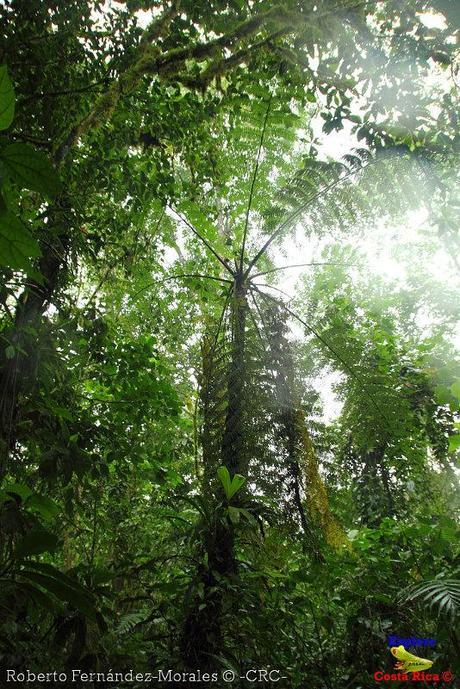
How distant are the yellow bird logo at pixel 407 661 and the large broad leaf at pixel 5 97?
236 cm

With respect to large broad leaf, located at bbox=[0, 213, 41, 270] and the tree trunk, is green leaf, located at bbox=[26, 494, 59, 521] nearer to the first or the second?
the tree trunk

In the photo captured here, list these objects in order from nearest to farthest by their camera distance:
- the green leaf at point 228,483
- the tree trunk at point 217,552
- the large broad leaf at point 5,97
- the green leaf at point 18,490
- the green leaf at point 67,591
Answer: the large broad leaf at point 5,97 < the green leaf at point 67,591 < the green leaf at point 18,490 < the tree trunk at point 217,552 < the green leaf at point 228,483

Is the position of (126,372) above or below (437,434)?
above

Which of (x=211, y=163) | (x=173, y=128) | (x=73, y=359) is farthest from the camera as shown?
(x=211, y=163)

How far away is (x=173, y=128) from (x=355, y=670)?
344 centimetres

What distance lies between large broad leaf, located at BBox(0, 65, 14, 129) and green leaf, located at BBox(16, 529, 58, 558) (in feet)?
2.46

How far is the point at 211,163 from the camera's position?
314 centimetres

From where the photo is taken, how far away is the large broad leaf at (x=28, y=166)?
446 mm

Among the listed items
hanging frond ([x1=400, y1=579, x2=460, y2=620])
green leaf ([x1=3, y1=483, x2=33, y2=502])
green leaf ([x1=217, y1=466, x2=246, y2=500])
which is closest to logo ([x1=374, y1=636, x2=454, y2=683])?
hanging frond ([x1=400, y1=579, x2=460, y2=620])

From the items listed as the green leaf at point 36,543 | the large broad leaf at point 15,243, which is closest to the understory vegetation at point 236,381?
the green leaf at point 36,543

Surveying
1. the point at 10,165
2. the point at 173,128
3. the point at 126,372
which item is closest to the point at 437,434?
the point at 126,372

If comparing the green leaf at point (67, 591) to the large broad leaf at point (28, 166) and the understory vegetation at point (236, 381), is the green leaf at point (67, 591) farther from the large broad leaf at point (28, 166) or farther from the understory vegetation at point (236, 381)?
the large broad leaf at point (28, 166)

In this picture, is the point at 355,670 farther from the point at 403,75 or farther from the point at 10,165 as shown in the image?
the point at 403,75

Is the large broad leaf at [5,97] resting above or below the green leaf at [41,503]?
above
